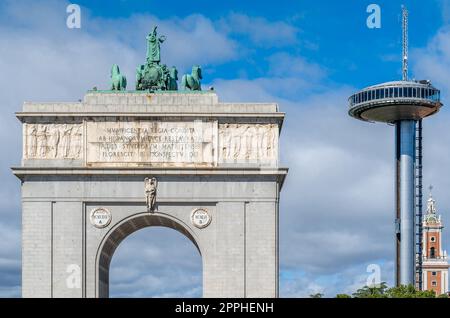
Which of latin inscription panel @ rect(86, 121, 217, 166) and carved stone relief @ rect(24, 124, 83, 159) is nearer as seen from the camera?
latin inscription panel @ rect(86, 121, 217, 166)

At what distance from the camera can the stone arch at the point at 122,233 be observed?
69562mm

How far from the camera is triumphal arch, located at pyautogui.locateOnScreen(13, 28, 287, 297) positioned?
6900cm

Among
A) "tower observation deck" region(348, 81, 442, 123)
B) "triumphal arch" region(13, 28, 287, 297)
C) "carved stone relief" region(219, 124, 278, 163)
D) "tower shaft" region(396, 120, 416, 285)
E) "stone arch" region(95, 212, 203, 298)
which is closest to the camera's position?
"triumphal arch" region(13, 28, 287, 297)

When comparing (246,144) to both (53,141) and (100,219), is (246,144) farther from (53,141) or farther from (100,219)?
(53,141)

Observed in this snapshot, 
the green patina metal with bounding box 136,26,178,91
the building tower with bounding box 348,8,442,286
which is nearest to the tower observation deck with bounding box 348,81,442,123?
the building tower with bounding box 348,8,442,286

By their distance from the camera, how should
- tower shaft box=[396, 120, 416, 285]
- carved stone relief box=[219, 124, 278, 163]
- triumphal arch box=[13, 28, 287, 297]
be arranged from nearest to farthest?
triumphal arch box=[13, 28, 287, 297] → carved stone relief box=[219, 124, 278, 163] → tower shaft box=[396, 120, 416, 285]

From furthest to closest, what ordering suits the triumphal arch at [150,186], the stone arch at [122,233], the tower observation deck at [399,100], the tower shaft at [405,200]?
the tower shaft at [405,200] < the tower observation deck at [399,100] < the stone arch at [122,233] < the triumphal arch at [150,186]

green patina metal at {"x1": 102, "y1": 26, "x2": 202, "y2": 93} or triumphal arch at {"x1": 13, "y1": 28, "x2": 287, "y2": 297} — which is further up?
green patina metal at {"x1": 102, "y1": 26, "x2": 202, "y2": 93}

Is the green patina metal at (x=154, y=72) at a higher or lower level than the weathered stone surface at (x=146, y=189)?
higher

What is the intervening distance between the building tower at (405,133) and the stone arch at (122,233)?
79.5 metres

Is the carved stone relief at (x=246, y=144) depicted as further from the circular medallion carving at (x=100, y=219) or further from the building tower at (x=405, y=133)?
the building tower at (x=405, y=133)

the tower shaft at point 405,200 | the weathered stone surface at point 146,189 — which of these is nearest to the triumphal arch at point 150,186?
the weathered stone surface at point 146,189

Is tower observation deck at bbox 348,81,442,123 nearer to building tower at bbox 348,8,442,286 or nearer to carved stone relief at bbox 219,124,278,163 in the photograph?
building tower at bbox 348,8,442,286
